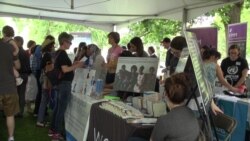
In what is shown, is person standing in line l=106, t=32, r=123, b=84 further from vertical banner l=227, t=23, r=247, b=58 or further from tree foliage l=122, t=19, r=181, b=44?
A: tree foliage l=122, t=19, r=181, b=44

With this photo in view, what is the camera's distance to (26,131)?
5.18 metres

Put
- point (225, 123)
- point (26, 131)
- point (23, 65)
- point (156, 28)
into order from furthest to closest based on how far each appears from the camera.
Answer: point (156, 28)
point (23, 65)
point (26, 131)
point (225, 123)

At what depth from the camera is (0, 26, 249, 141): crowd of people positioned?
212 centimetres

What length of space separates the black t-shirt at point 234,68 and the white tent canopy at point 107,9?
1226 mm

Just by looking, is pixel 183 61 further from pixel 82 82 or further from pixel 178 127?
pixel 82 82

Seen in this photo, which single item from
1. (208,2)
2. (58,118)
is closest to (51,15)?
(208,2)

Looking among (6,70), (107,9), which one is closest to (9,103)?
(6,70)

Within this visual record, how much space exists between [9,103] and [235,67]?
312cm

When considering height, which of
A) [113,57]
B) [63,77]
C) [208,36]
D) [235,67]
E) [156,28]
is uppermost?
[156,28]

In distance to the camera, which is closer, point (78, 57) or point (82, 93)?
point (82, 93)

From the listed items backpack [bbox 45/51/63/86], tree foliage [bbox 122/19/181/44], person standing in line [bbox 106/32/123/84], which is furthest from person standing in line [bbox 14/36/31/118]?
tree foliage [bbox 122/19/181/44]

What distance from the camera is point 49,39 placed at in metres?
5.59

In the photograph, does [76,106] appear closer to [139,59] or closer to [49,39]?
[139,59]

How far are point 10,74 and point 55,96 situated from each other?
1023mm
